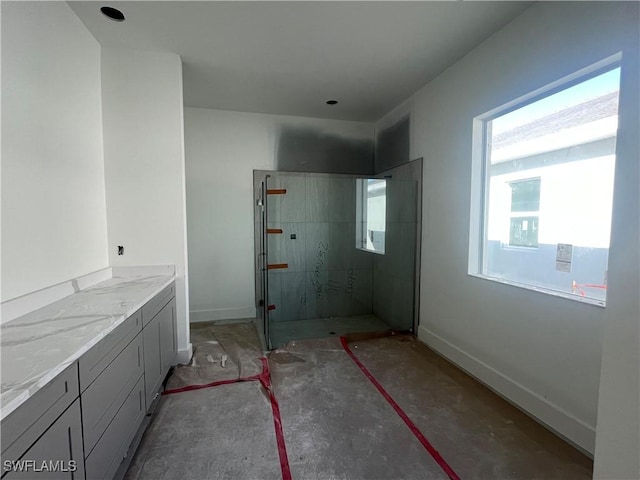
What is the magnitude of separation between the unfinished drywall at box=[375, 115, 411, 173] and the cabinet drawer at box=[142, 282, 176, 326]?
284 cm

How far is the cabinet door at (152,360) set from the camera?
6.04 ft

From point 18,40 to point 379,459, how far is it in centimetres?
300

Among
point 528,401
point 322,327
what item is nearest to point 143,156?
point 322,327

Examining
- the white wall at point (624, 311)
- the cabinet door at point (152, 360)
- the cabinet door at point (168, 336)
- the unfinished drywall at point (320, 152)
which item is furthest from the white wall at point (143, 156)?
the white wall at point (624, 311)

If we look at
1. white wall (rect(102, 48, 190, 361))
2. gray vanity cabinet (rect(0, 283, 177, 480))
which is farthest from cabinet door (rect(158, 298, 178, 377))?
white wall (rect(102, 48, 190, 361))

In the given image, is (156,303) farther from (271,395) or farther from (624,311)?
(624,311)

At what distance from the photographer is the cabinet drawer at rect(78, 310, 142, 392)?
1167mm

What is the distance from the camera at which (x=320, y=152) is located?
13.5ft

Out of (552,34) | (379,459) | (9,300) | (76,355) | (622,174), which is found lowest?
(379,459)

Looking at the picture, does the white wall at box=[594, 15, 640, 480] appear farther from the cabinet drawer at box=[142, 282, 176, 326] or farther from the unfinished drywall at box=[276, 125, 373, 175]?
the unfinished drywall at box=[276, 125, 373, 175]

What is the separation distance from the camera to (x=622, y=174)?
788mm

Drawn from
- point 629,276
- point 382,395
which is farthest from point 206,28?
point 382,395

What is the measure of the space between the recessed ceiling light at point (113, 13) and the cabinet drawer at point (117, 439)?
7.96 ft

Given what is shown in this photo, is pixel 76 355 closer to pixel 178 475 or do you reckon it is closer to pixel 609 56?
pixel 178 475
